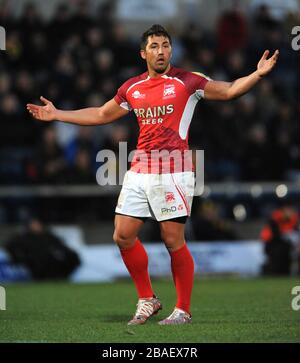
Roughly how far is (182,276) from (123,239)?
60cm

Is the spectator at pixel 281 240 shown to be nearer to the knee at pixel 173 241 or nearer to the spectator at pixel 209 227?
the spectator at pixel 209 227

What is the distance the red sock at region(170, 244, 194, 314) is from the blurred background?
7203mm

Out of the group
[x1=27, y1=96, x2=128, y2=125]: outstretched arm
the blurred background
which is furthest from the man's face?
the blurred background

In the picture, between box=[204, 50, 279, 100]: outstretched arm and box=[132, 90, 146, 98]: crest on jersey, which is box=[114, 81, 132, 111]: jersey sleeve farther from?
box=[204, 50, 279, 100]: outstretched arm

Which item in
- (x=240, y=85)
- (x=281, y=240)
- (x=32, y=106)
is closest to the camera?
(x=240, y=85)

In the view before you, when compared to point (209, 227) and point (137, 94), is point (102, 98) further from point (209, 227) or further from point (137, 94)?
point (137, 94)

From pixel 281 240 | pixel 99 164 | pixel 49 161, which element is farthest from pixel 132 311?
pixel 281 240

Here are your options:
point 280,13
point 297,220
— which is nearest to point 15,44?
point 297,220

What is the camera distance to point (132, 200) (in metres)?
8.38

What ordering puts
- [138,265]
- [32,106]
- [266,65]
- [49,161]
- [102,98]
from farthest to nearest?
1. [102,98]
2. [49,161]
3. [32,106]
4. [138,265]
5. [266,65]

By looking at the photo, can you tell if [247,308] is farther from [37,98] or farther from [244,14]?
[244,14]

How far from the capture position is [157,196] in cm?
833

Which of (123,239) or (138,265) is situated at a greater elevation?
(123,239)
